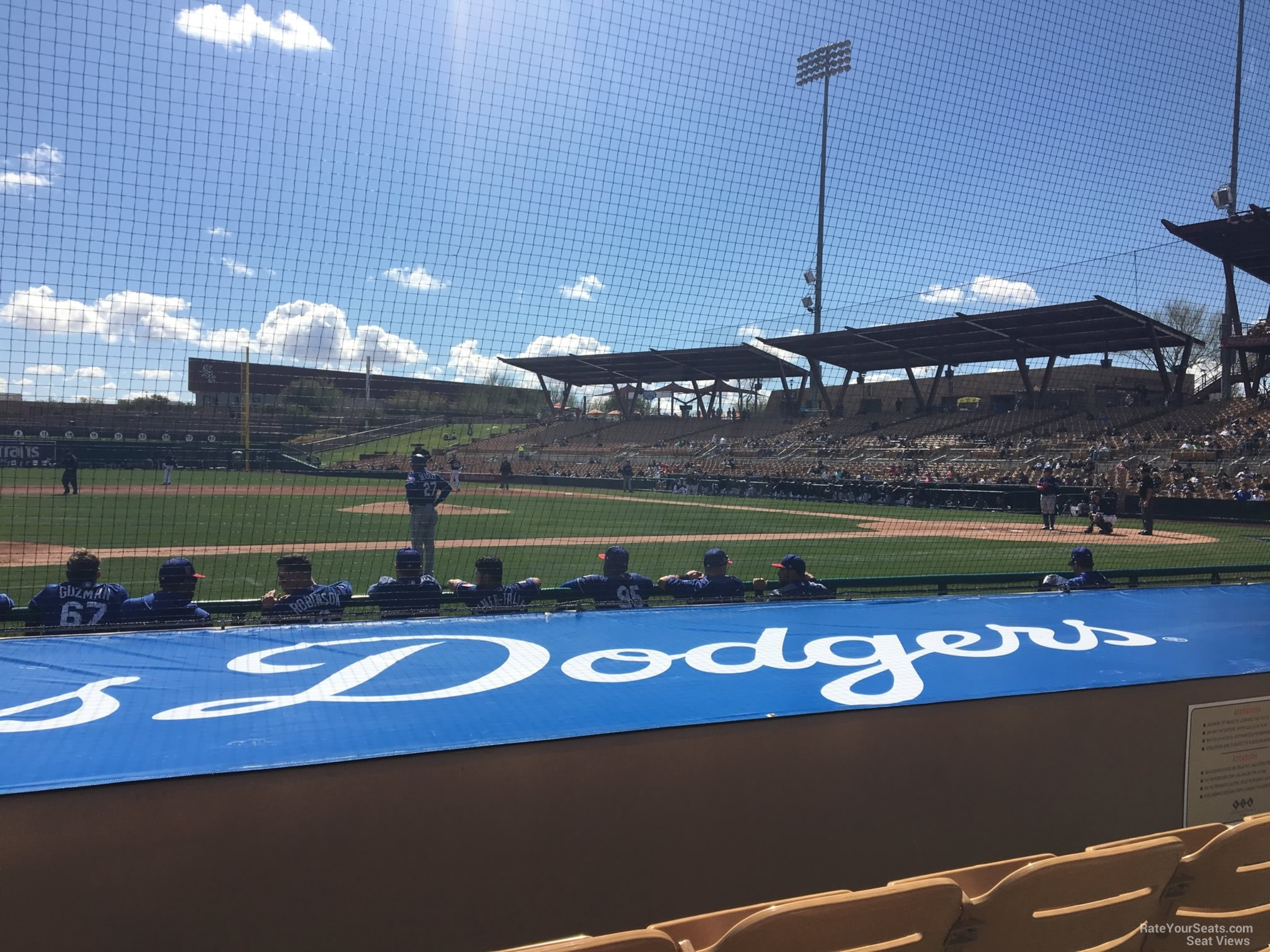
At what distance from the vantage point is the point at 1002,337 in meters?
23.1

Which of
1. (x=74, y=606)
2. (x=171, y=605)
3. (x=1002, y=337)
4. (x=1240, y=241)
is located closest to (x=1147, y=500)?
(x=1240, y=241)

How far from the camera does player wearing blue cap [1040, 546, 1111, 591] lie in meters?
5.95

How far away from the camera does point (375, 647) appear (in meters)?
3.74

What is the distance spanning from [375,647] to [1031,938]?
8.97ft

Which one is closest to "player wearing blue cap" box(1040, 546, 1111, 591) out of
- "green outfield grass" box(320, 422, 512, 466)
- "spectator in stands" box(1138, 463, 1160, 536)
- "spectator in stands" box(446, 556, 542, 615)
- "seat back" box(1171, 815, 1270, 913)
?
"spectator in stands" box(446, 556, 542, 615)

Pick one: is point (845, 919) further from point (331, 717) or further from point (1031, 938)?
point (331, 717)

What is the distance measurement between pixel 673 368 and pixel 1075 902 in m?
19.5

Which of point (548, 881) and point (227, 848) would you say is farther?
point (548, 881)

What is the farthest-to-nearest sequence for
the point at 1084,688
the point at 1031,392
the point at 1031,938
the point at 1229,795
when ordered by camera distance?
the point at 1031,392 → the point at 1229,795 → the point at 1084,688 → the point at 1031,938

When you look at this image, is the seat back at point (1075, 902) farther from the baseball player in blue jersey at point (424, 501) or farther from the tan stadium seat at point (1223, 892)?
the baseball player in blue jersey at point (424, 501)

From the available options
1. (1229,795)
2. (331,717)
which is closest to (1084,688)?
(1229,795)

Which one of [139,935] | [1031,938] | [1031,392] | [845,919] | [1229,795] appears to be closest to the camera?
[845,919]

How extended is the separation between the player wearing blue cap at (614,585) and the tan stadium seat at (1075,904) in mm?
3242

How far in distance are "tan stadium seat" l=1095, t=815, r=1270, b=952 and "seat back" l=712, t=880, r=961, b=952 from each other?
29.8 inches
